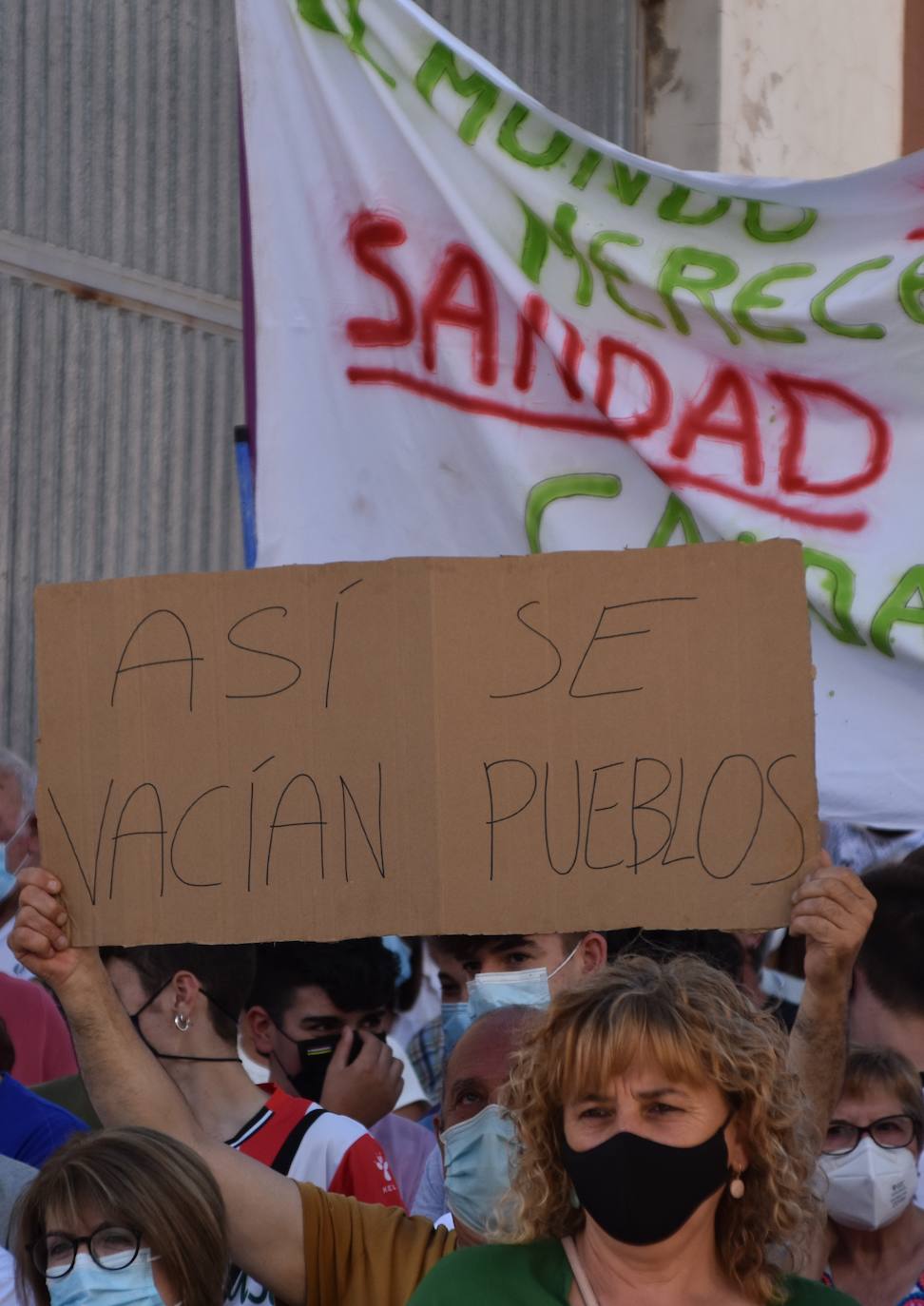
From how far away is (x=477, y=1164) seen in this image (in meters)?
3.04

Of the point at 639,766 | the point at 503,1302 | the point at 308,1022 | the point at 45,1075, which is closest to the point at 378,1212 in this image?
the point at 503,1302

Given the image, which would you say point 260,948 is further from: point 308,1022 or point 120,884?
point 120,884

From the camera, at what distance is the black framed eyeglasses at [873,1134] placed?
12.3 ft

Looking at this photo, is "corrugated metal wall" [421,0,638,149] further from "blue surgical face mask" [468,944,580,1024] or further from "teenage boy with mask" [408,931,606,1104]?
"blue surgical face mask" [468,944,580,1024]

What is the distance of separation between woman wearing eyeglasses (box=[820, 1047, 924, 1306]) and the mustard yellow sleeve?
103 centimetres

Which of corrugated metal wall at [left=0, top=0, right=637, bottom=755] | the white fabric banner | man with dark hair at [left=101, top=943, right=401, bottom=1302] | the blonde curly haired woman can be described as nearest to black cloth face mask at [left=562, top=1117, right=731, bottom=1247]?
the blonde curly haired woman

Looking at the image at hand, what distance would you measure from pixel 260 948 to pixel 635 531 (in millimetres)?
1166

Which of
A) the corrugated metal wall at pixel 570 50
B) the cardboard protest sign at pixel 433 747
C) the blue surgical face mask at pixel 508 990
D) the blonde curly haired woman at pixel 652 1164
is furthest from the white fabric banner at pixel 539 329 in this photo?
the corrugated metal wall at pixel 570 50

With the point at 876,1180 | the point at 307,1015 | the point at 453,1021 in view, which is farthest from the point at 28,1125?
the point at 876,1180

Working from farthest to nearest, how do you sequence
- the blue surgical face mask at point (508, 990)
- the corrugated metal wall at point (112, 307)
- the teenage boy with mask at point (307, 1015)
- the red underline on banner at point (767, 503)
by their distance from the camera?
the corrugated metal wall at point (112, 307)
the teenage boy with mask at point (307, 1015)
the red underline on banner at point (767, 503)
the blue surgical face mask at point (508, 990)

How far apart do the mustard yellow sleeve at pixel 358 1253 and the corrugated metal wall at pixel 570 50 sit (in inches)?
226

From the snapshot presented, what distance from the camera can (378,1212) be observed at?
2947 millimetres

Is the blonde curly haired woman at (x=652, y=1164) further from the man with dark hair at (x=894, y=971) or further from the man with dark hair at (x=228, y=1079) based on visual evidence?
the man with dark hair at (x=894, y=971)

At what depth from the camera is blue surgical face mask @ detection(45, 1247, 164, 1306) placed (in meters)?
2.93
